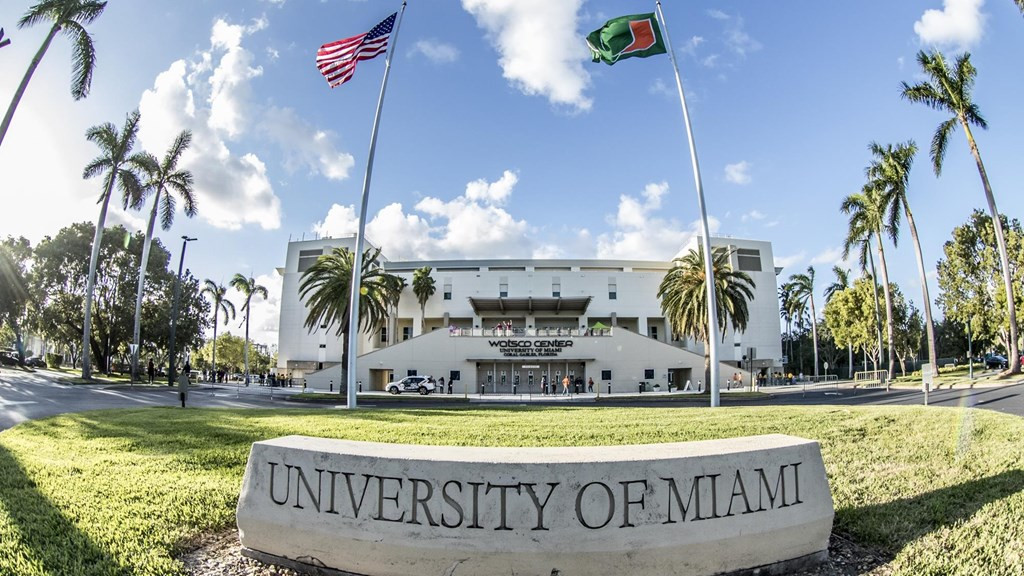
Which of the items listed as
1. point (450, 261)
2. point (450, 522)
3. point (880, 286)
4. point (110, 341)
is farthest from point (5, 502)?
point (880, 286)

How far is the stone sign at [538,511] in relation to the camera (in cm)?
333

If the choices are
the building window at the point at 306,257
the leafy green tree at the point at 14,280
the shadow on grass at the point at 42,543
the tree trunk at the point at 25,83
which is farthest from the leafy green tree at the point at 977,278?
the leafy green tree at the point at 14,280

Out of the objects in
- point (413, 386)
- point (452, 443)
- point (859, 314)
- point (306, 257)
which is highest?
point (306, 257)

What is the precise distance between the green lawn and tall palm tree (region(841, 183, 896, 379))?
36.2 meters

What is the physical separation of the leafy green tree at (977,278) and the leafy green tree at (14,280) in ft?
251

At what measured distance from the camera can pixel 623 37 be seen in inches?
702

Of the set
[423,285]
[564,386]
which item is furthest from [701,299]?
[423,285]

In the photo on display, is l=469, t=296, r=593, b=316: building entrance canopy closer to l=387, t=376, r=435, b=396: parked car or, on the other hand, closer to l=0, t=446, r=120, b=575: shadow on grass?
l=387, t=376, r=435, b=396: parked car

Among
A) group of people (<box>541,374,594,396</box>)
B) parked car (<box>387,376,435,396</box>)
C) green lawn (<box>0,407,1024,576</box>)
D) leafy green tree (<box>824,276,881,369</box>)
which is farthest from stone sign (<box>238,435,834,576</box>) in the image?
leafy green tree (<box>824,276,881,369</box>)

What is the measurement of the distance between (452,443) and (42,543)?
15.6ft

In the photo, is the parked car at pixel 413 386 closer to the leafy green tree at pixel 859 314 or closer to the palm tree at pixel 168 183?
the palm tree at pixel 168 183

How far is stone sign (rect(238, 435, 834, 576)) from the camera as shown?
10.9 ft

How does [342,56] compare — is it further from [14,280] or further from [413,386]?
[14,280]

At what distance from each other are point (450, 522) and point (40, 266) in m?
59.3
